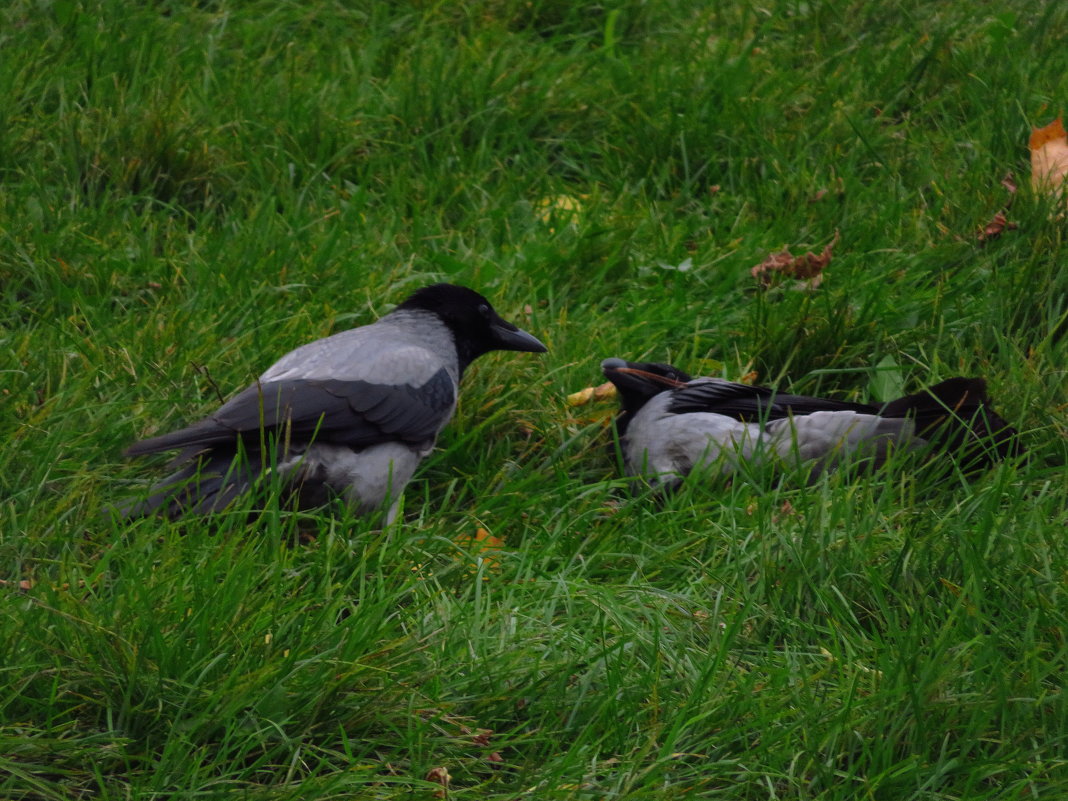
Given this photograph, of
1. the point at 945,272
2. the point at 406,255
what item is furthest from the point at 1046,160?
the point at 406,255

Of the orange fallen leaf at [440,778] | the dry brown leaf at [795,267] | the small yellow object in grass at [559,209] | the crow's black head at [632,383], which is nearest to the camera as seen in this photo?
the orange fallen leaf at [440,778]

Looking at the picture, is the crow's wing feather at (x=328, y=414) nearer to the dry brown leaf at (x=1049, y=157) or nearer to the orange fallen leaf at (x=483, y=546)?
the orange fallen leaf at (x=483, y=546)

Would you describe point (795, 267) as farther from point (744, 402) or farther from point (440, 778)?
point (440, 778)

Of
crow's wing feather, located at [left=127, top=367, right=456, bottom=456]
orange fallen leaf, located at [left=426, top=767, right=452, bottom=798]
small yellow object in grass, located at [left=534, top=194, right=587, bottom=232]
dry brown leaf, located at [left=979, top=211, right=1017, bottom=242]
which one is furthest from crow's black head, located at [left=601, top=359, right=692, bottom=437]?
orange fallen leaf, located at [left=426, top=767, right=452, bottom=798]

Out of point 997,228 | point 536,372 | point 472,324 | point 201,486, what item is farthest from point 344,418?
point 997,228

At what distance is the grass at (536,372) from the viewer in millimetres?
2506

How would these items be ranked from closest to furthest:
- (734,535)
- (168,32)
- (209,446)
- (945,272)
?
(734,535) → (209,446) → (945,272) → (168,32)

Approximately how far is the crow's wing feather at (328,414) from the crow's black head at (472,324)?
0.26 metres

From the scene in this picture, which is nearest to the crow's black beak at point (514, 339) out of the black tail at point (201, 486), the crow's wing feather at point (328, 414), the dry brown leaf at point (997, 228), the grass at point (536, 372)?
the grass at point (536, 372)

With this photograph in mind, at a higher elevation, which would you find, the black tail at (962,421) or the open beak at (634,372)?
the black tail at (962,421)

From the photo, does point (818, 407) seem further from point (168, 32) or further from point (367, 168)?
point (168, 32)

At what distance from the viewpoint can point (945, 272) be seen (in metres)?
4.60

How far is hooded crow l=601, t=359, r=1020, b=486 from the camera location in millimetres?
3688

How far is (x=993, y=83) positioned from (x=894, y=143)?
1.81 ft
